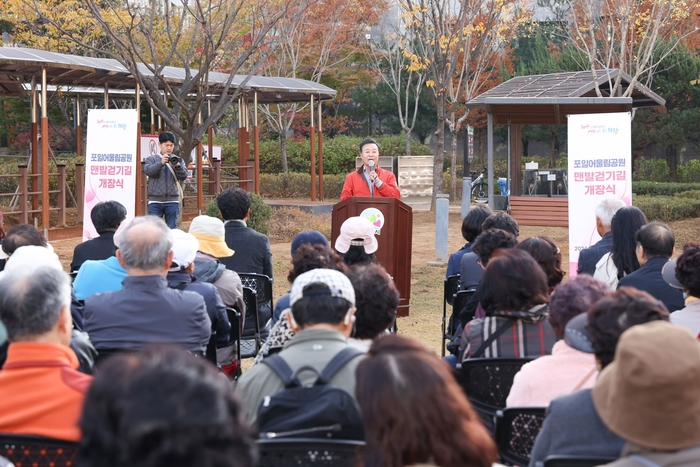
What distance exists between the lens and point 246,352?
5254 mm

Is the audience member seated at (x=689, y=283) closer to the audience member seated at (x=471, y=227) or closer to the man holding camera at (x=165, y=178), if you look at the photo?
the audience member seated at (x=471, y=227)

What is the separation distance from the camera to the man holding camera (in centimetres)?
988

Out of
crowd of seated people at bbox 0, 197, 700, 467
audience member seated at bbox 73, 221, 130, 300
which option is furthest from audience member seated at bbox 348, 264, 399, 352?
audience member seated at bbox 73, 221, 130, 300

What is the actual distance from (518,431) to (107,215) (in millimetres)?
3487

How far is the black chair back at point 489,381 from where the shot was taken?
124 inches

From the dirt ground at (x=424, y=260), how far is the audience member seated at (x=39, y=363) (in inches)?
173

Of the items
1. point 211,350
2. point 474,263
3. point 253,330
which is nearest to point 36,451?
point 211,350

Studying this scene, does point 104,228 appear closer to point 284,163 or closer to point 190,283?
point 190,283

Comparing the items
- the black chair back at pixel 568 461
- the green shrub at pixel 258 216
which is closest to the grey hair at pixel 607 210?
the black chair back at pixel 568 461

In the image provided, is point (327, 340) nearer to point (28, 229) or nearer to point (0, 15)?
point (28, 229)

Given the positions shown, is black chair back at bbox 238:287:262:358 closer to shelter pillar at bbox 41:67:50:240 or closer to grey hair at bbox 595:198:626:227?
grey hair at bbox 595:198:626:227

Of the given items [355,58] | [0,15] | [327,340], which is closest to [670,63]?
[355,58]

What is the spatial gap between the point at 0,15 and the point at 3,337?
803 inches

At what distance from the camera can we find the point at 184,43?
74.5 ft
